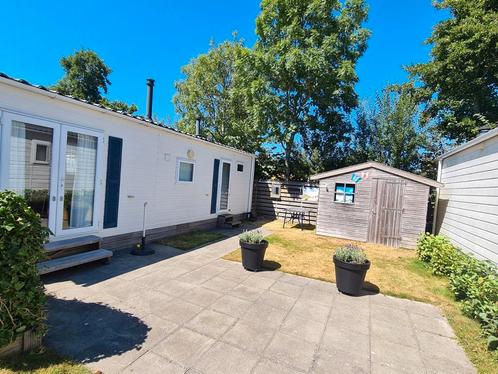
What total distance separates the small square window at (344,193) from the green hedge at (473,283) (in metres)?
3.26

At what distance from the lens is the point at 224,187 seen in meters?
10.3

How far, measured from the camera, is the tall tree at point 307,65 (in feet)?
37.6

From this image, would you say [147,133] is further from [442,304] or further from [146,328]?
[442,304]

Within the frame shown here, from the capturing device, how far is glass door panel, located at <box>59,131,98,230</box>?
483 cm

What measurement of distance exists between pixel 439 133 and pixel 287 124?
7.12 m

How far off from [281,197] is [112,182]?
8.22 metres

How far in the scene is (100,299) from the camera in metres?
3.60

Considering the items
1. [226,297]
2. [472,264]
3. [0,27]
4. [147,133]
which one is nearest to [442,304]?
[472,264]

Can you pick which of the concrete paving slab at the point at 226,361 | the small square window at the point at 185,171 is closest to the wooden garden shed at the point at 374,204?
the small square window at the point at 185,171

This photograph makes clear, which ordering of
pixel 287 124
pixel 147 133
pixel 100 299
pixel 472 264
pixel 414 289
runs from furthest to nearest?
1. pixel 287 124
2. pixel 147 133
3. pixel 414 289
4. pixel 472 264
5. pixel 100 299

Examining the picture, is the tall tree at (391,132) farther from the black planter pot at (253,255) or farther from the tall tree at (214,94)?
the black planter pot at (253,255)

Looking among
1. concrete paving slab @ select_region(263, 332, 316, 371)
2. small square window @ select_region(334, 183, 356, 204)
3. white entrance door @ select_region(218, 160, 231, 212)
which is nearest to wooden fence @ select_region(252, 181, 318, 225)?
small square window @ select_region(334, 183, 356, 204)

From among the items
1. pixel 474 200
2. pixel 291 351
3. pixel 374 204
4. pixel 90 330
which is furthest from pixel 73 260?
pixel 374 204

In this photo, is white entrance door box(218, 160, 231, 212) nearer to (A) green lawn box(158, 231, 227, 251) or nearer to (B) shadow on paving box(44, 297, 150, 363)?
(A) green lawn box(158, 231, 227, 251)
